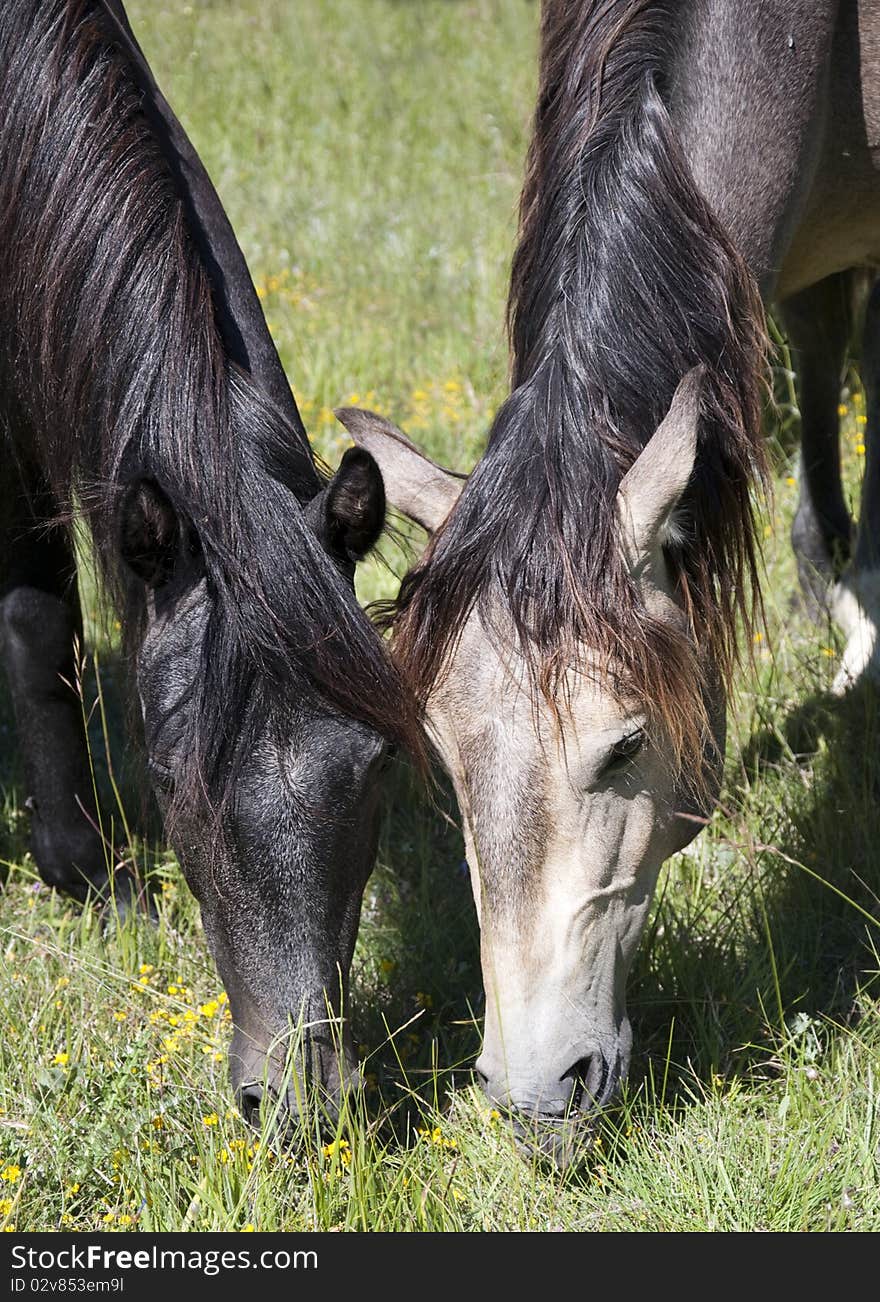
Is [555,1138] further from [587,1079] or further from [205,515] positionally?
[205,515]

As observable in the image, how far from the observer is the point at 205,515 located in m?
2.71

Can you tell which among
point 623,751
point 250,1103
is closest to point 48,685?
point 250,1103

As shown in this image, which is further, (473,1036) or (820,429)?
(820,429)

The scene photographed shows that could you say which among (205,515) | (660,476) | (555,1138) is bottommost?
(555,1138)

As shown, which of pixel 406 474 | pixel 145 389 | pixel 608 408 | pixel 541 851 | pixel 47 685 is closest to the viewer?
pixel 541 851

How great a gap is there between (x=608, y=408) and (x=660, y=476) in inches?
9.0

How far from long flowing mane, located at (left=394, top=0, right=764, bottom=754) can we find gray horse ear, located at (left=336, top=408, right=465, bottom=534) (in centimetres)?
17

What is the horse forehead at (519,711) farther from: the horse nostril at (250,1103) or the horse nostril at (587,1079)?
the horse nostril at (250,1103)

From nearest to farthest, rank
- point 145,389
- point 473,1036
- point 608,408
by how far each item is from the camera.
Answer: point 608,408
point 145,389
point 473,1036

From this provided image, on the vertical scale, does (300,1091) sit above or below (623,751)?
below

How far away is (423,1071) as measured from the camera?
3.15 metres
